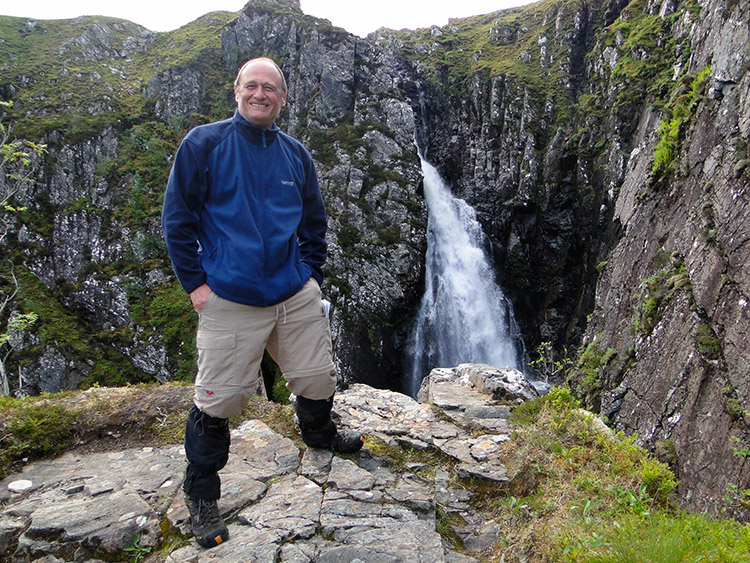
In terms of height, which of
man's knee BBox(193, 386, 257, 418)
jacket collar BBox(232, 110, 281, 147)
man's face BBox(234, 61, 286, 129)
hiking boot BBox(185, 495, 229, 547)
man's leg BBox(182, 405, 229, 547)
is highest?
man's face BBox(234, 61, 286, 129)

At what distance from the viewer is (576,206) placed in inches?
980

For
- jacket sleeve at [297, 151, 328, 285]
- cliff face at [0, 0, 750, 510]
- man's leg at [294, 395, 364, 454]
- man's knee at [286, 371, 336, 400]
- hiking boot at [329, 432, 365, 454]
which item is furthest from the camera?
cliff face at [0, 0, 750, 510]

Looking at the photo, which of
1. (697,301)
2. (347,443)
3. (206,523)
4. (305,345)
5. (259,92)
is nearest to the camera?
(206,523)

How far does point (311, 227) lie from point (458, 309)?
70.5 feet

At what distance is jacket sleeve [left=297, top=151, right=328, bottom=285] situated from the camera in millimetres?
3796

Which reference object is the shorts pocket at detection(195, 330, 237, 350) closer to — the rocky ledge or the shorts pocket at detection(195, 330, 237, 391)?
the shorts pocket at detection(195, 330, 237, 391)

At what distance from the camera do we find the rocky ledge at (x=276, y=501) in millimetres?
2908

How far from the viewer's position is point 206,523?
2.99 meters

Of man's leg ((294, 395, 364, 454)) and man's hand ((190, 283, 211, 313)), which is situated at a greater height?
man's hand ((190, 283, 211, 313))

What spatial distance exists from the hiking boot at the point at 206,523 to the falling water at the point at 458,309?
68.7 feet

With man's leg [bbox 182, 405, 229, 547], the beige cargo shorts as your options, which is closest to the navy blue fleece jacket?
the beige cargo shorts

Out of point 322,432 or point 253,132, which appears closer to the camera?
point 253,132

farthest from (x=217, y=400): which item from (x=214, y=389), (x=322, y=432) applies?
(x=322, y=432)

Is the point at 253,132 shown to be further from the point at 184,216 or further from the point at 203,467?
the point at 203,467
